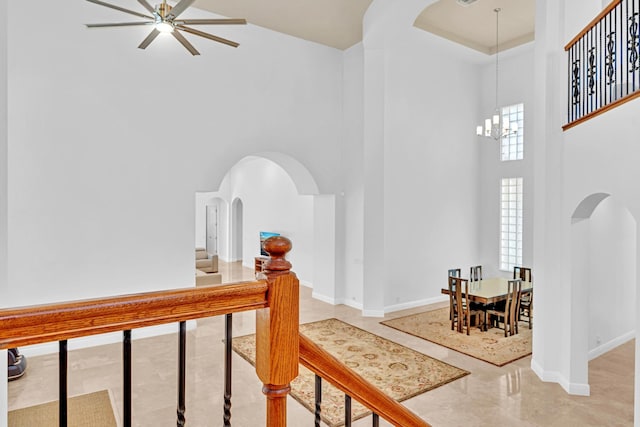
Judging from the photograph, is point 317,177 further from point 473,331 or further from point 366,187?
point 473,331

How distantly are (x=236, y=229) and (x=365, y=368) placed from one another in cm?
1069

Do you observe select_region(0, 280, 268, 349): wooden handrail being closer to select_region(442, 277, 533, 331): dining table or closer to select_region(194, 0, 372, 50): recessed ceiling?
select_region(442, 277, 533, 331): dining table

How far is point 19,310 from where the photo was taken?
81 cm

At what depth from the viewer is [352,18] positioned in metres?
7.32

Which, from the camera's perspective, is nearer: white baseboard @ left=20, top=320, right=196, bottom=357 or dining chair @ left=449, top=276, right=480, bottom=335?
white baseboard @ left=20, top=320, right=196, bottom=357

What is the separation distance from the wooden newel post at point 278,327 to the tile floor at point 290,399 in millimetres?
3265

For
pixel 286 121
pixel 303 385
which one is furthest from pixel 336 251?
pixel 303 385

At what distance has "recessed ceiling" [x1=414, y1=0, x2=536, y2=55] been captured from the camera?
709 centimetres

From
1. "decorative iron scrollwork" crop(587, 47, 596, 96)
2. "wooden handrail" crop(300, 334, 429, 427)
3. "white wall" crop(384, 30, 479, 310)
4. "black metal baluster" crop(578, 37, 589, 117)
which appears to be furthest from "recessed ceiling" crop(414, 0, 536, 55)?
"wooden handrail" crop(300, 334, 429, 427)

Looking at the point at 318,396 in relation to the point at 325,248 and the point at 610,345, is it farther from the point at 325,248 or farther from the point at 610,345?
the point at 325,248

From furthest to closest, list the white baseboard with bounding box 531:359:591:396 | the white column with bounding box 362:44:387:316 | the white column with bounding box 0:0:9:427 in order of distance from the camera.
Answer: the white column with bounding box 362:44:387:316 < the white baseboard with bounding box 531:359:591:396 < the white column with bounding box 0:0:9:427

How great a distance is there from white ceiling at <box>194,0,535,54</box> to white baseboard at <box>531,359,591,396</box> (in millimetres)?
5903

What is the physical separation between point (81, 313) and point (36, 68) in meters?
6.23

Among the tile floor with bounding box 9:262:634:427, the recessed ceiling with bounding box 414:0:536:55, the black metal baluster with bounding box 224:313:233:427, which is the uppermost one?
the recessed ceiling with bounding box 414:0:536:55
